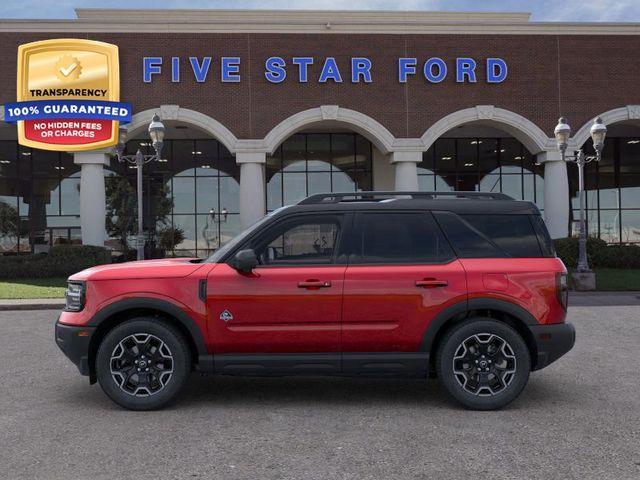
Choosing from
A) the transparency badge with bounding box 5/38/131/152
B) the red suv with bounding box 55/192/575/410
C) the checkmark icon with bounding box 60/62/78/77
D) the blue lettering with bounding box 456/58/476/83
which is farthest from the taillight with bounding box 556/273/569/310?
the checkmark icon with bounding box 60/62/78/77

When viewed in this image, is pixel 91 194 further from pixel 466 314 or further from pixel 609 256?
pixel 609 256

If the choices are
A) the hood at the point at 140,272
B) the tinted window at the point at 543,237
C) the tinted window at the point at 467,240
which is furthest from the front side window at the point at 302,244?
the tinted window at the point at 543,237

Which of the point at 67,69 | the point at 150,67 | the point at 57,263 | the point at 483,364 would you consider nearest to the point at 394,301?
the point at 483,364

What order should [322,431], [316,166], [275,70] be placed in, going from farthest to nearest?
[316,166]
[275,70]
[322,431]

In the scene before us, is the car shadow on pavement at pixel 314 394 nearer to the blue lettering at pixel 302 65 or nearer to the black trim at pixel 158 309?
the black trim at pixel 158 309

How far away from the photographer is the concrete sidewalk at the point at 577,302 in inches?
561

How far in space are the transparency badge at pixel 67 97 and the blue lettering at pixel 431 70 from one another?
484 inches

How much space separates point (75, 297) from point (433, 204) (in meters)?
3.48

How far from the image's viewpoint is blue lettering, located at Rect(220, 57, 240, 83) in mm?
23250

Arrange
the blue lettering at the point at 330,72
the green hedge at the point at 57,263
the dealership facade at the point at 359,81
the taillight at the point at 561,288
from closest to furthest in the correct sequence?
the taillight at the point at 561,288, the green hedge at the point at 57,263, the dealership facade at the point at 359,81, the blue lettering at the point at 330,72

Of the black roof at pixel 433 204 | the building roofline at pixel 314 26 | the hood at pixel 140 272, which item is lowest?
the hood at pixel 140 272

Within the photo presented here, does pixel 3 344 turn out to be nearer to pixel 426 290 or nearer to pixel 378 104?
pixel 426 290

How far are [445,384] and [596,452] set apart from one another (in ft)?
4.46

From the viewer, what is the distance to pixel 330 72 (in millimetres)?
23469
